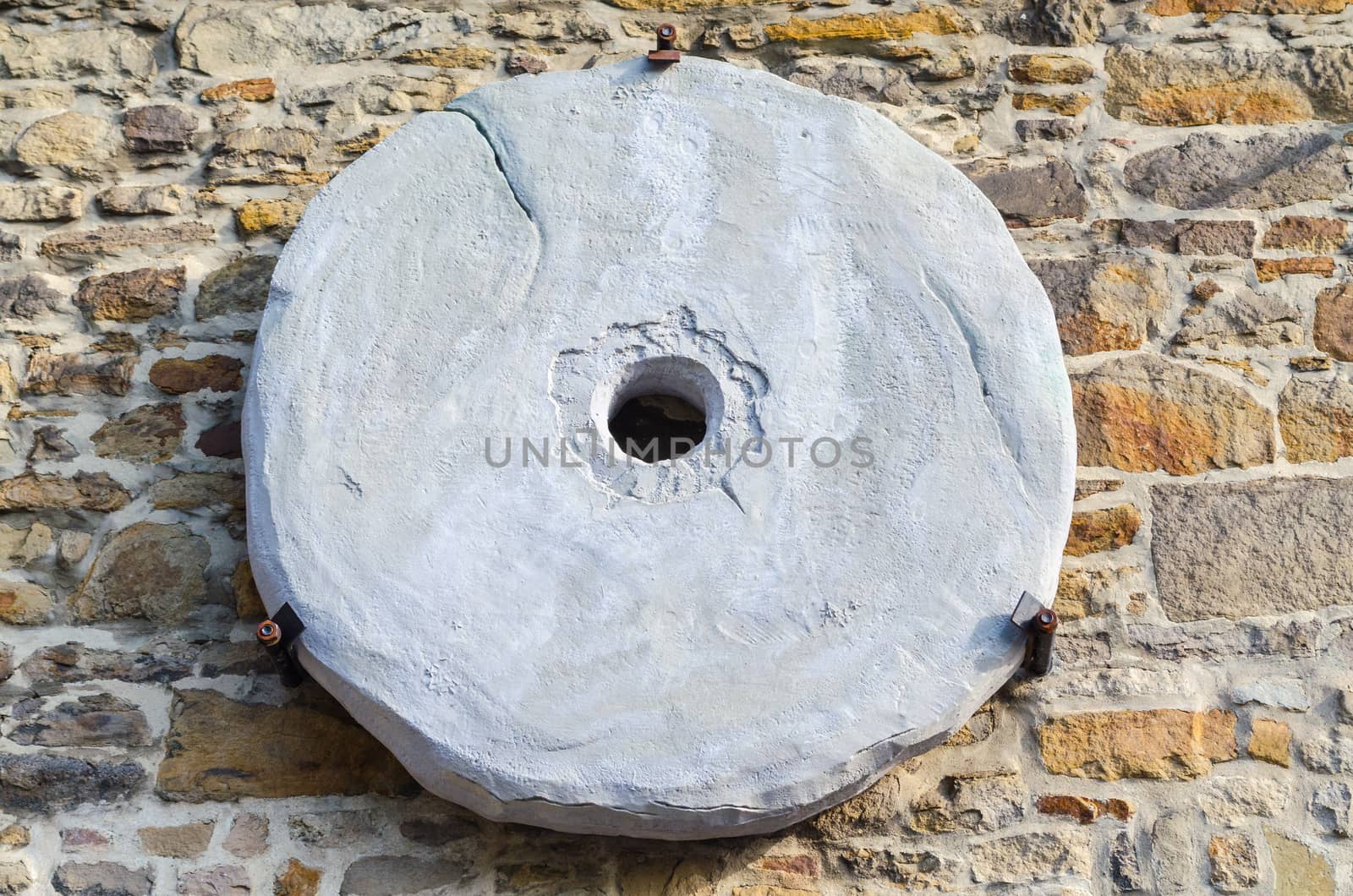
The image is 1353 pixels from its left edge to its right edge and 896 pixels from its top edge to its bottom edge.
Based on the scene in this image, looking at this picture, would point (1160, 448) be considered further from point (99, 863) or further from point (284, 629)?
point (99, 863)

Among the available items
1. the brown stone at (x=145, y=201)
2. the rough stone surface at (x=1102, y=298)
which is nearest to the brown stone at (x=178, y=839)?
the brown stone at (x=145, y=201)

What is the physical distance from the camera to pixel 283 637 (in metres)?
2.17

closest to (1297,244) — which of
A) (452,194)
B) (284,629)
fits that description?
(452,194)

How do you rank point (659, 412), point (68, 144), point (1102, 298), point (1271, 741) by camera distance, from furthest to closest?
point (68, 144)
point (1102, 298)
point (659, 412)
point (1271, 741)

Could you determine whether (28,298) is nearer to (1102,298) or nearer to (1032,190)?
(1032,190)

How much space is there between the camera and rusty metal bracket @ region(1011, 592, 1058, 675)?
217 centimetres

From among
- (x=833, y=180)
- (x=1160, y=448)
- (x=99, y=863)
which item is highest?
(x=833, y=180)

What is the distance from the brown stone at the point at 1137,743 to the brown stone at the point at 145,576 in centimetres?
157

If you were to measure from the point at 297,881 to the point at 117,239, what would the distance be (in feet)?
4.51

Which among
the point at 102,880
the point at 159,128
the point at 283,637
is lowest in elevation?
the point at 102,880

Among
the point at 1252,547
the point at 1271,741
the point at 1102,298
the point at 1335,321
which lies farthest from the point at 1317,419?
the point at 1271,741

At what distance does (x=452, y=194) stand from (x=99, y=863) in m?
1.32

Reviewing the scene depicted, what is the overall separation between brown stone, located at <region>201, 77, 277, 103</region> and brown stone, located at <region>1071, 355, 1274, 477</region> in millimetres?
1799

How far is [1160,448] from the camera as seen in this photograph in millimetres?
2617
